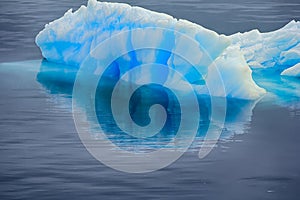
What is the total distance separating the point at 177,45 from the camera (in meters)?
11.6

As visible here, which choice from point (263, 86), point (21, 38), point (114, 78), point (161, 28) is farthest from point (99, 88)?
→ point (21, 38)

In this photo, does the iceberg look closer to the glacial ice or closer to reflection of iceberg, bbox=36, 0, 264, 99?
the glacial ice

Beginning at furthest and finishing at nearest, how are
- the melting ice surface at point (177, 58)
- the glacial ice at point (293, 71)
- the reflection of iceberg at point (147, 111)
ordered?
the glacial ice at point (293, 71), the melting ice surface at point (177, 58), the reflection of iceberg at point (147, 111)

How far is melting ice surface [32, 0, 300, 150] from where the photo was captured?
1135cm

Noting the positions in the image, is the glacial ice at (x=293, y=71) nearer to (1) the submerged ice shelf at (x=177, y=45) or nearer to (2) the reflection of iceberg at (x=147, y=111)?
(1) the submerged ice shelf at (x=177, y=45)

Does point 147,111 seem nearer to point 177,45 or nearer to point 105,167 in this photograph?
point 177,45

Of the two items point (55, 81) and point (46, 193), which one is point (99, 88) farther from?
point (46, 193)

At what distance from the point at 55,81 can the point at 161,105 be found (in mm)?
2417

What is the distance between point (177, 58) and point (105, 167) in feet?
10.7

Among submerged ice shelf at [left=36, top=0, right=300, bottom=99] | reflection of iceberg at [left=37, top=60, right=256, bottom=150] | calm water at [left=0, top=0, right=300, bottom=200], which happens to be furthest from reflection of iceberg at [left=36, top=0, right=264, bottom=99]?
calm water at [left=0, top=0, right=300, bottom=200]

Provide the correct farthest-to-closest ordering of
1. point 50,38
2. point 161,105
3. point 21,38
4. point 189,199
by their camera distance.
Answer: point 21,38 → point 50,38 → point 161,105 → point 189,199

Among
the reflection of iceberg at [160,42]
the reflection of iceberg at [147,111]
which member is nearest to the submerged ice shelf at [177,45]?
the reflection of iceberg at [160,42]

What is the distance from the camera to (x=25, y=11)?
22.0 metres

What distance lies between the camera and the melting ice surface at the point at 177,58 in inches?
447
